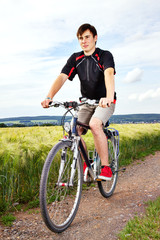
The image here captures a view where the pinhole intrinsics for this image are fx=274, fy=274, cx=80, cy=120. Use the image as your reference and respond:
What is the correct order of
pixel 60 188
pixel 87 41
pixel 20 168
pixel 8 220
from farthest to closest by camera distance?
1. pixel 20 168
2. pixel 87 41
3. pixel 8 220
4. pixel 60 188

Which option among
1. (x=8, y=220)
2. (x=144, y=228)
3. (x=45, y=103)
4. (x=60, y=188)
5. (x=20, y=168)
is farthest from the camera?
(x=20, y=168)

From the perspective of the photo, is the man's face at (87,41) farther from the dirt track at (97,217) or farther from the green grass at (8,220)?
the green grass at (8,220)

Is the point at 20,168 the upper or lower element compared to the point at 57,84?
lower

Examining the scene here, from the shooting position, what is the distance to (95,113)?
3.60 m

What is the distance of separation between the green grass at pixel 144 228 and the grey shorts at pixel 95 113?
50.2 inches

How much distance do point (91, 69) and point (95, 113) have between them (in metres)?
0.61

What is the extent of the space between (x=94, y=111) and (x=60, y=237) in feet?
5.68

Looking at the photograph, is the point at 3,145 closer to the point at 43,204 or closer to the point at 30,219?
the point at 30,219

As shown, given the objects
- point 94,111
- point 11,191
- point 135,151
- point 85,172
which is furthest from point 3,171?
point 135,151

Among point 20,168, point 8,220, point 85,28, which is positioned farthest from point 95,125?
point 8,220

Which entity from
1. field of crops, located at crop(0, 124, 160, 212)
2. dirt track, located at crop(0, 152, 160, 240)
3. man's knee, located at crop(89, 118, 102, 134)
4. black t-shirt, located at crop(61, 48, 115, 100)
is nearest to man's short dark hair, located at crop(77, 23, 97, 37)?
black t-shirt, located at crop(61, 48, 115, 100)

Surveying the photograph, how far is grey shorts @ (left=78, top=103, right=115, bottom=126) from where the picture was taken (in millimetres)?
3568

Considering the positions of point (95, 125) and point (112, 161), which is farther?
point (112, 161)

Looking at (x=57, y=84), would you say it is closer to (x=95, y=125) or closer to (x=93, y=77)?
(x=93, y=77)
